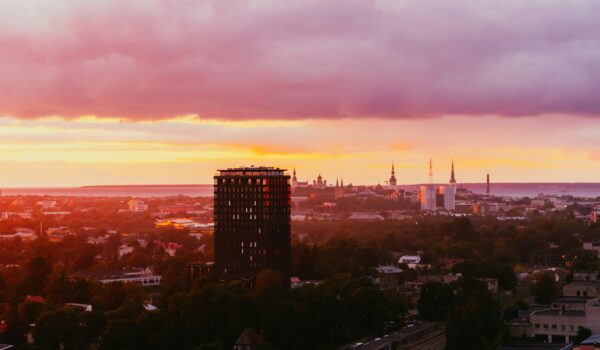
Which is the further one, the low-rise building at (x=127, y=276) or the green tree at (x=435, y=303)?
the low-rise building at (x=127, y=276)

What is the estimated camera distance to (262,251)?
8006 centimetres

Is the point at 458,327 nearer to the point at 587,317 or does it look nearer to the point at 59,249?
the point at 587,317

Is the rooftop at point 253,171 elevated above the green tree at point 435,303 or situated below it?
above

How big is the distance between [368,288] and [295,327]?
10078mm

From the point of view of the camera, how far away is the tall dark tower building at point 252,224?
8025cm

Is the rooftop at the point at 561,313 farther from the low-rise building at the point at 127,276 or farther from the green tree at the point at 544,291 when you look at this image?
the low-rise building at the point at 127,276

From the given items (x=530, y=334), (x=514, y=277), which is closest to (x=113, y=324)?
(x=530, y=334)

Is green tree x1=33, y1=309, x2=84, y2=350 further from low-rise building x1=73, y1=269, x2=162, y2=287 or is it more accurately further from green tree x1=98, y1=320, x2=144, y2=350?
low-rise building x1=73, y1=269, x2=162, y2=287

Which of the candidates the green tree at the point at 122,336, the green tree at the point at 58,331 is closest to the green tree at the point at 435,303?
the green tree at the point at 122,336

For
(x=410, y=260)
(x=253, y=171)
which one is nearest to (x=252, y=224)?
(x=253, y=171)

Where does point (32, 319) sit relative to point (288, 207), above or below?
below

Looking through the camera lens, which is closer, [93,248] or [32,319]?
[32,319]

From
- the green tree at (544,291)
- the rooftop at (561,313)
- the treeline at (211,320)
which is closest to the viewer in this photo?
the treeline at (211,320)

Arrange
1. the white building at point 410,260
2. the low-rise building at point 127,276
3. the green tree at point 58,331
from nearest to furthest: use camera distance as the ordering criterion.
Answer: the green tree at point 58,331
the low-rise building at point 127,276
the white building at point 410,260
